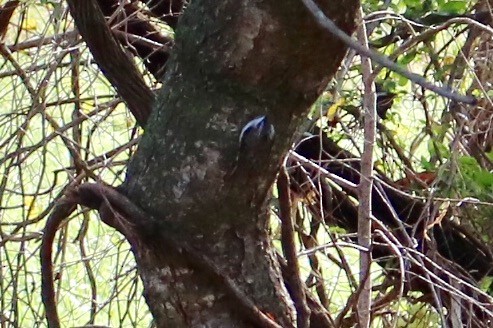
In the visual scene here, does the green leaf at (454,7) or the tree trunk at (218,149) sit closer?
the tree trunk at (218,149)

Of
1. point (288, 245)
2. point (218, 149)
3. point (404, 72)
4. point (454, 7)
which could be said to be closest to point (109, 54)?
point (218, 149)

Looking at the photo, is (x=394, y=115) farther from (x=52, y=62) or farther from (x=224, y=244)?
(x=224, y=244)

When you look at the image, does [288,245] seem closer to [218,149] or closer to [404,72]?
[218,149]

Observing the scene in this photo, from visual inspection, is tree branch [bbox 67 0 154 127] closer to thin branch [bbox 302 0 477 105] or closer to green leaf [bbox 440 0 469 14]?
thin branch [bbox 302 0 477 105]

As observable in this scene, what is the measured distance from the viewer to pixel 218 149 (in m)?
0.74

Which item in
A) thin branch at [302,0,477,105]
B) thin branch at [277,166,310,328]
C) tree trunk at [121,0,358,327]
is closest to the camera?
thin branch at [302,0,477,105]

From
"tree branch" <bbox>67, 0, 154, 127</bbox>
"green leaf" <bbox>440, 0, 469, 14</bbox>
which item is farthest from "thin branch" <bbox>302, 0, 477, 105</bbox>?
"green leaf" <bbox>440, 0, 469, 14</bbox>

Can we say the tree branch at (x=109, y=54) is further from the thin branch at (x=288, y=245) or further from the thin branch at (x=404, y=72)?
the thin branch at (x=404, y=72)

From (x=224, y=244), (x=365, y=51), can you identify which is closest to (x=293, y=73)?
(x=224, y=244)

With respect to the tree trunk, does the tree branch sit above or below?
above

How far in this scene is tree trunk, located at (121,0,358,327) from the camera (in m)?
0.73

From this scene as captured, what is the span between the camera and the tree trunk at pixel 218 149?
2.39 feet

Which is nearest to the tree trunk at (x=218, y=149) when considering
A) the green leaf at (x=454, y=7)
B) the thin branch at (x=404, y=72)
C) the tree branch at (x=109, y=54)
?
the tree branch at (x=109, y=54)

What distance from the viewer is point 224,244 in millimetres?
761
